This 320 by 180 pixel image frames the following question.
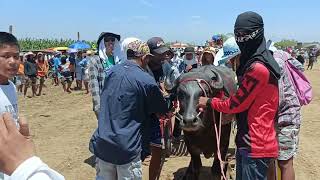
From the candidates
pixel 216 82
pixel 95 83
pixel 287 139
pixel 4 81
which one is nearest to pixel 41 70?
pixel 95 83

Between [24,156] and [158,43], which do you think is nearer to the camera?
[24,156]

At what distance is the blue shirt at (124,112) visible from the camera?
3.65 meters

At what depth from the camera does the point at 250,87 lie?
11.0 feet

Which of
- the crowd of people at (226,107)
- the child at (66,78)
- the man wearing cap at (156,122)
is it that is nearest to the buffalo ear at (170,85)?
the man wearing cap at (156,122)

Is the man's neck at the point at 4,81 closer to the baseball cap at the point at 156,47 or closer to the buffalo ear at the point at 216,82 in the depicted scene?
the baseball cap at the point at 156,47

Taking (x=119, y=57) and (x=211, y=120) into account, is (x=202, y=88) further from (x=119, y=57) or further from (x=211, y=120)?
(x=119, y=57)

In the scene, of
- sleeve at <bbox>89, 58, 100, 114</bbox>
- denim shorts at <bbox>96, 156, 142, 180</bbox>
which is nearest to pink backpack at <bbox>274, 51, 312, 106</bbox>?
denim shorts at <bbox>96, 156, 142, 180</bbox>

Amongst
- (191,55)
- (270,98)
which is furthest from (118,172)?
(191,55)

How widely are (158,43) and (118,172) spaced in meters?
2.12

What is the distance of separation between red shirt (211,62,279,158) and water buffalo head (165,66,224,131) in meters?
1.09

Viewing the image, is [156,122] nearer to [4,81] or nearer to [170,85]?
[170,85]

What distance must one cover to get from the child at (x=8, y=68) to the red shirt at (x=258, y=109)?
170 centimetres

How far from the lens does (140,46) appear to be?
388 centimetres

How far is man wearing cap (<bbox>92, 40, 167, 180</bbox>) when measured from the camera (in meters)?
3.65
